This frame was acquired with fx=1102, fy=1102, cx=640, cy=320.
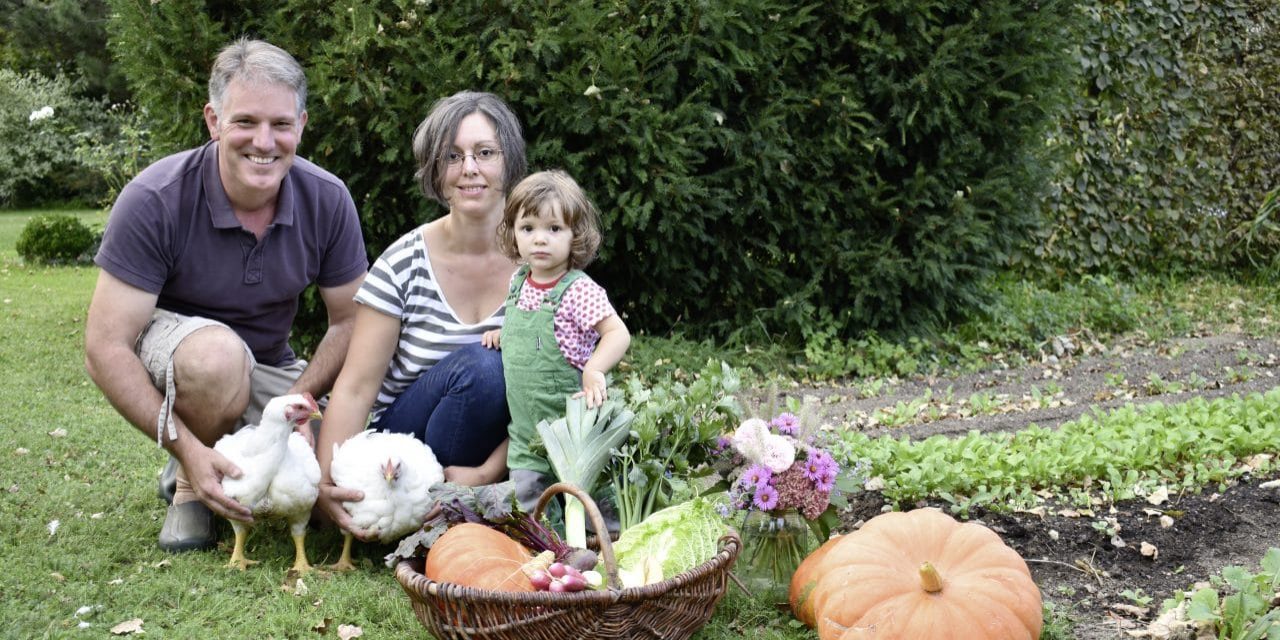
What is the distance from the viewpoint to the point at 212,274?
11.6 feet

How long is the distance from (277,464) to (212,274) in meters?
0.71

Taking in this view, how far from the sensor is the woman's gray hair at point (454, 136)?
359 cm

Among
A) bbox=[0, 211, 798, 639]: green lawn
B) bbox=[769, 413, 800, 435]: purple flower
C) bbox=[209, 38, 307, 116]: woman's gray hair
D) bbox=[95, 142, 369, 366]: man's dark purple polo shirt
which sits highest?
bbox=[209, 38, 307, 116]: woman's gray hair

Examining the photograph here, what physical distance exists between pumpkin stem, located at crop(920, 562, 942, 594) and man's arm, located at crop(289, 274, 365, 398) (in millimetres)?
2055

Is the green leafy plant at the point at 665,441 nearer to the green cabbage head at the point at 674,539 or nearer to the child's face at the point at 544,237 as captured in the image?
the green cabbage head at the point at 674,539

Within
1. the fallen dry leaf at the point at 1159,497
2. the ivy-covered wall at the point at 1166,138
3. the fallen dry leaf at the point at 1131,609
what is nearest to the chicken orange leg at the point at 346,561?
the fallen dry leaf at the point at 1131,609

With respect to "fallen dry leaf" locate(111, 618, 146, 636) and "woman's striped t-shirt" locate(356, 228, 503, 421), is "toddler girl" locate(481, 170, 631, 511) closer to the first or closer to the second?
"woman's striped t-shirt" locate(356, 228, 503, 421)

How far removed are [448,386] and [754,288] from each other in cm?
365

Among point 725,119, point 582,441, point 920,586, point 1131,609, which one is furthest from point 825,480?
point 725,119

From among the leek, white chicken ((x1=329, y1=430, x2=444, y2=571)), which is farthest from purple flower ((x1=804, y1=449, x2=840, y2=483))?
white chicken ((x1=329, y1=430, x2=444, y2=571))

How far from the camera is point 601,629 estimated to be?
2555mm

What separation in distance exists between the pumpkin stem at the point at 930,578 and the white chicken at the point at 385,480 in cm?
148

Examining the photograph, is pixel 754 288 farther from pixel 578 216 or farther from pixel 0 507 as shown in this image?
pixel 0 507

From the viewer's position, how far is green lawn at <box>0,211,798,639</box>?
9.69 ft
